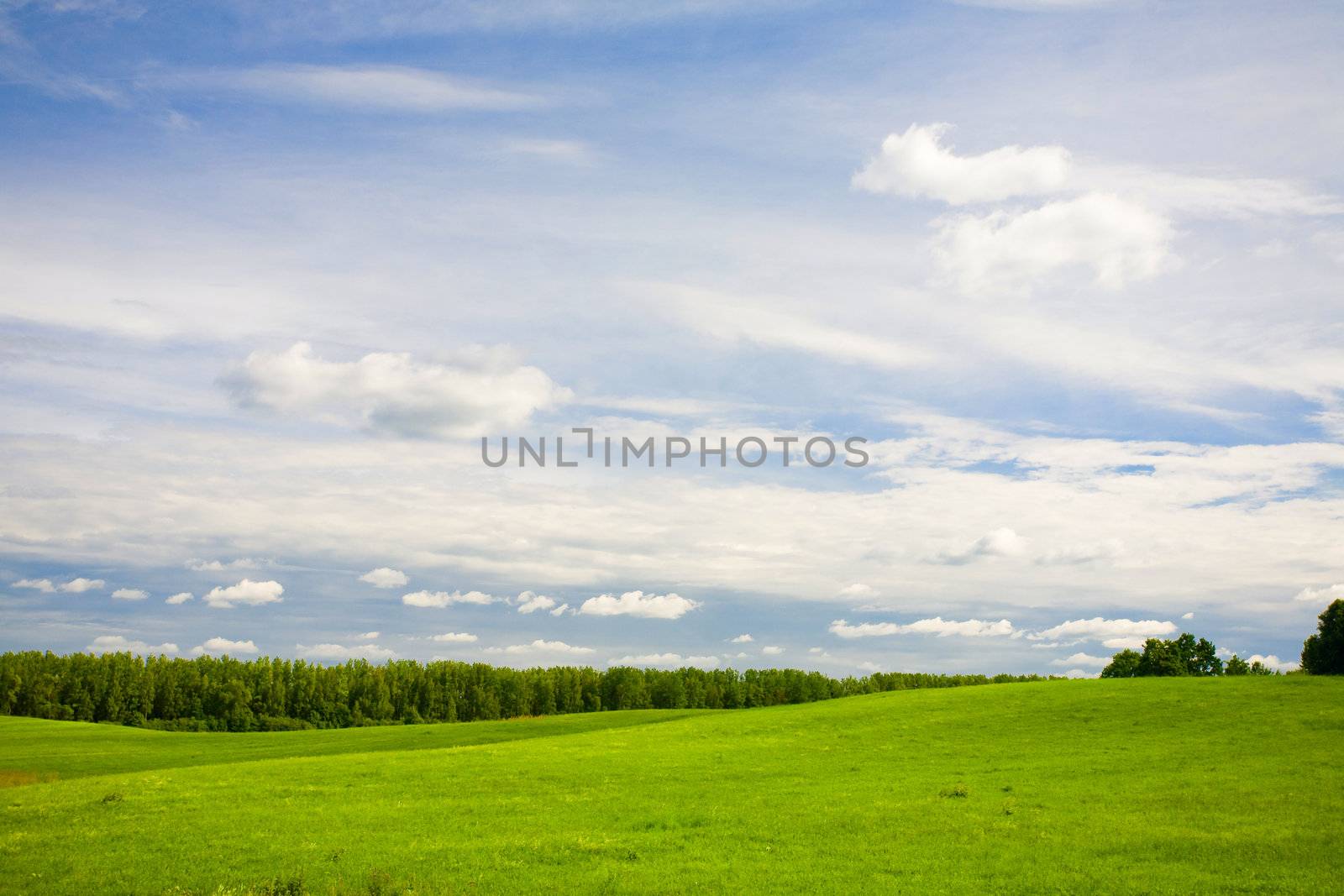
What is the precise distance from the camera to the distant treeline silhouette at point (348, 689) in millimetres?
146250

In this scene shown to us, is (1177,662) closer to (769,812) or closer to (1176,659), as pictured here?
(1176,659)

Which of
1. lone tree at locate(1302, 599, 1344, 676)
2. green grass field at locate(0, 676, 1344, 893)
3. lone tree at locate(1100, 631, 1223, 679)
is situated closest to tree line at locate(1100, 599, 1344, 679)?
lone tree at locate(1100, 631, 1223, 679)

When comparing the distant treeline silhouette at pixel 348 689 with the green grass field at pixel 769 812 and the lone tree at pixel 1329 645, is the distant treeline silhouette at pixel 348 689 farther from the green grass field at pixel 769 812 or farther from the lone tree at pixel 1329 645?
the green grass field at pixel 769 812

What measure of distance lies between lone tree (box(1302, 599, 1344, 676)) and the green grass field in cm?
1655

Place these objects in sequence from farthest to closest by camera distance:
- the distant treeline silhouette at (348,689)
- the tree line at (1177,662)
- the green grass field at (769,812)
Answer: the distant treeline silhouette at (348,689) → the tree line at (1177,662) → the green grass field at (769,812)

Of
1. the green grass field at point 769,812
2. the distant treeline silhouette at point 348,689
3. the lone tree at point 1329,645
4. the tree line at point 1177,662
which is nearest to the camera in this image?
the green grass field at point 769,812

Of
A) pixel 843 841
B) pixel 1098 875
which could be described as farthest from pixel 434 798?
pixel 1098 875

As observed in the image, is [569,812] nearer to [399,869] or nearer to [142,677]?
[399,869]

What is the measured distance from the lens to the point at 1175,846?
A: 25.2 metres

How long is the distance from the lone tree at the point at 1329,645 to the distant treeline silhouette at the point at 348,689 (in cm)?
6663

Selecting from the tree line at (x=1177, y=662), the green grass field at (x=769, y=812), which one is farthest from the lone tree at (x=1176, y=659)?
the green grass field at (x=769, y=812)

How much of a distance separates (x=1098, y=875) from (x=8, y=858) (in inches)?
1184

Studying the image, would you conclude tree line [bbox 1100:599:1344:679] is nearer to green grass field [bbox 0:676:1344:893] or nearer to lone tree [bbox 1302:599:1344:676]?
lone tree [bbox 1302:599:1344:676]

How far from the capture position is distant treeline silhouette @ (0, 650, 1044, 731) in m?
146
